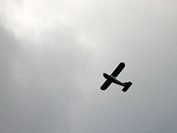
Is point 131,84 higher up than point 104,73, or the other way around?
point 131,84

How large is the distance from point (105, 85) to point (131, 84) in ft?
33.3

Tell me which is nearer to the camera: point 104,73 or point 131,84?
point 104,73

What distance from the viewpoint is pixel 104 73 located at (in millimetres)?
91625

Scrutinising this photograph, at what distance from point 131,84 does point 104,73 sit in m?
13.3

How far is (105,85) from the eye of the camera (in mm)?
95938

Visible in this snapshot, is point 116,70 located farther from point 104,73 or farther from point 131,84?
point 131,84

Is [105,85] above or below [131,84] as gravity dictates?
below

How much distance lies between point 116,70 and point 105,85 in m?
8.12

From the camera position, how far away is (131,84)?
99.0 m

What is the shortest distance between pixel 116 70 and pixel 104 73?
417 cm

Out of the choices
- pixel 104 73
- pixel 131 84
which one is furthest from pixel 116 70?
pixel 131 84

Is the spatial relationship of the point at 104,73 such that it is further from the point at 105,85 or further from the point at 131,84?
the point at 131,84

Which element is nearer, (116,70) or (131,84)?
(116,70)
